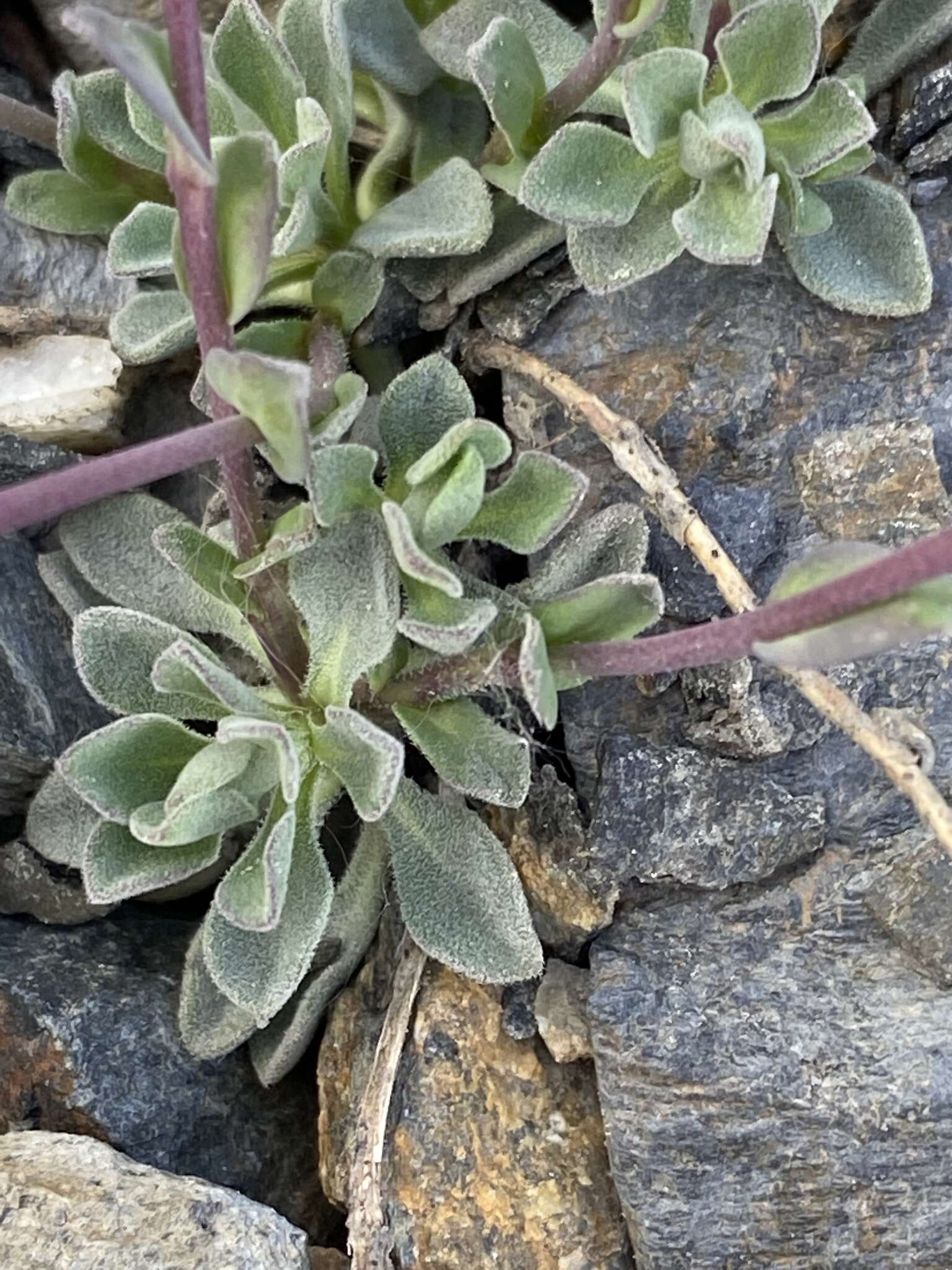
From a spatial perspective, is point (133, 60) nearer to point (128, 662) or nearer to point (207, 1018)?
point (128, 662)

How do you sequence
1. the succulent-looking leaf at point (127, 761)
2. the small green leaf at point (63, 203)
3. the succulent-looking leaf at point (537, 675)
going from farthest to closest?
the small green leaf at point (63, 203)
the succulent-looking leaf at point (127, 761)
the succulent-looking leaf at point (537, 675)

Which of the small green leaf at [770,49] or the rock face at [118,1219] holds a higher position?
the small green leaf at [770,49]

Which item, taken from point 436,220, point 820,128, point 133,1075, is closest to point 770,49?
point 820,128

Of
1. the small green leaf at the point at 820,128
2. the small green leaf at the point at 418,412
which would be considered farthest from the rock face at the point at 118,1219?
the small green leaf at the point at 820,128

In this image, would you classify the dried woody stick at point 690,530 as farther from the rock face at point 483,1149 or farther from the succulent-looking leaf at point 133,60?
the succulent-looking leaf at point 133,60

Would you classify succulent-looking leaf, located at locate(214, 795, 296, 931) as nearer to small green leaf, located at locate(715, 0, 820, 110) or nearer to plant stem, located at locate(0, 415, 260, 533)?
plant stem, located at locate(0, 415, 260, 533)

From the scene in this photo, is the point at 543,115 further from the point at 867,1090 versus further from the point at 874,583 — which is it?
the point at 867,1090

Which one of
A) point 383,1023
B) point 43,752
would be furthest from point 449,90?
point 383,1023
